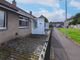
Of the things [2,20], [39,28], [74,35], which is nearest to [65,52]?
[2,20]

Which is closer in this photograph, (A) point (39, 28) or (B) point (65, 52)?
(B) point (65, 52)

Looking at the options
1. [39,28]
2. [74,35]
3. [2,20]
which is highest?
[2,20]

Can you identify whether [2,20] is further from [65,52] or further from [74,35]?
[74,35]

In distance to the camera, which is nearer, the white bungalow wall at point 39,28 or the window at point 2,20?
the window at point 2,20

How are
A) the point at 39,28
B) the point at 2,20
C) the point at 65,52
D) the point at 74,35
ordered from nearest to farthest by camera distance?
the point at 65,52 → the point at 2,20 → the point at 39,28 → the point at 74,35

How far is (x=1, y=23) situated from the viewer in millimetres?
A: 15547

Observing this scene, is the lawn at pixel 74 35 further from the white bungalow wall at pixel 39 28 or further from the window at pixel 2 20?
the window at pixel 2 20

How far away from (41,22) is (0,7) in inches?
753

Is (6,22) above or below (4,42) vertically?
above

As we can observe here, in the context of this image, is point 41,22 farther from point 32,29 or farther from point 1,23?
point 1,23

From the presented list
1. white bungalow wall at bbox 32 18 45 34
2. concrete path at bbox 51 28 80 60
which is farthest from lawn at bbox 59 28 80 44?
concrete path at bbox 51 28 80 60

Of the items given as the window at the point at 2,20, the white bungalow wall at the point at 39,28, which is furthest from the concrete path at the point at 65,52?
the white bungalow wall at the point at 39,28

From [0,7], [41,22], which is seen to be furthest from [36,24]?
[0,7]

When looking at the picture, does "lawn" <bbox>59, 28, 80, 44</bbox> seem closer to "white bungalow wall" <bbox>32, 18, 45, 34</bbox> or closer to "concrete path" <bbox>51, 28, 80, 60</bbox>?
"white bungalow wall" <bbox>32, 18, 45, 34</bbox>
